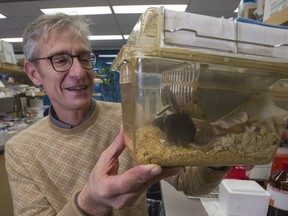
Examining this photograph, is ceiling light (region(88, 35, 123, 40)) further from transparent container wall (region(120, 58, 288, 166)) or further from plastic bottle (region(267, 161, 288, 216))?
transparent container wall (region(120, 58, 288, 166))

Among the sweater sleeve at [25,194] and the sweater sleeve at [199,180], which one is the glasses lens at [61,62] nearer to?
the sweater sleeve at [25,194]

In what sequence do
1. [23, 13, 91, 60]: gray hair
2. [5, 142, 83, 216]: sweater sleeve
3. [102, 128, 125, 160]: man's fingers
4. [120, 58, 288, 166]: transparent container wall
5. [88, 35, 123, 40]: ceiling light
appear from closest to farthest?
1. [120, 58, 288, 166]: transparent container wall
2. [102, 128, 125, 160]: man's fingers
3. [5, 142, 83, 216]: sweater sleeve
4. [23, 13, 91, 60]: gray hair
5. [88, 35, 123, 40]: ceiling light

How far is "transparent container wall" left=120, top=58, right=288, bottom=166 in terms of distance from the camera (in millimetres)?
416

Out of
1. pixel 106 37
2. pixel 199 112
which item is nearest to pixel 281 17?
pixel 199 112

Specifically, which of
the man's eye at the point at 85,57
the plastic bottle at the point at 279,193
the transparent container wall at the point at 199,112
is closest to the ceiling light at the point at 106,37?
the man's eye at the point at 85,57

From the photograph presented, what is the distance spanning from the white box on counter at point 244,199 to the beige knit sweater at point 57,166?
12 centimetres

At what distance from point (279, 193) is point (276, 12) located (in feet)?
1.87

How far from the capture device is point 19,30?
5.75 m

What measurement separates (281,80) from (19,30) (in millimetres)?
6405

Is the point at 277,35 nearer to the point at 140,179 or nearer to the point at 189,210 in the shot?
the point at 140,179

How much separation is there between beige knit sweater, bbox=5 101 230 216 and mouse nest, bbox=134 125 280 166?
0.37 m

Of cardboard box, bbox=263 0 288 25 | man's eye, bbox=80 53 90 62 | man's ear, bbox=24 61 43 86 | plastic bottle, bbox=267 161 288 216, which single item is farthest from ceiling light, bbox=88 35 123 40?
Result: plastic bottle, bbox=267 161 288 216

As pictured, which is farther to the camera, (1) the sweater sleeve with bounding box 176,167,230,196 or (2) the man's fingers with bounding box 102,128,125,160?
(1) the sweater sleeve with bounding box 176,167,230,196

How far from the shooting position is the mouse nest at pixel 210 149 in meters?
0.42
